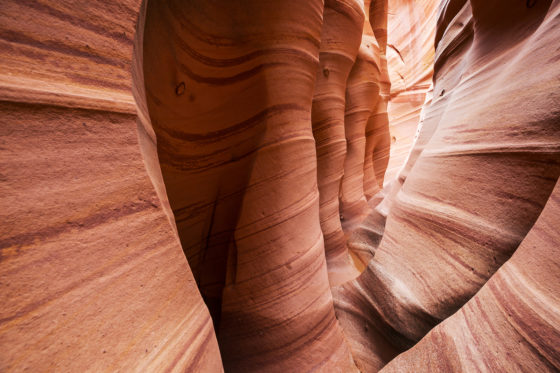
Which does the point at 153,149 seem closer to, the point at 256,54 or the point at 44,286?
the point at 44,286

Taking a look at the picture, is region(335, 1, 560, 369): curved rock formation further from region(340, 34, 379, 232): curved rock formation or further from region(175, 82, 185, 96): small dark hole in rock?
region(340, 34, 379, 232): curved rock formation

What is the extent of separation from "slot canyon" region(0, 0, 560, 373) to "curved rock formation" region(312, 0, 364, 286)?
0.05 meters

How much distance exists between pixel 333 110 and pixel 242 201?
1389 mm

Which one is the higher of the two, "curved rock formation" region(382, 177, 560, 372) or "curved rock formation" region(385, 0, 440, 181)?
"curved rock formation" region(385, 0, 440, 181)

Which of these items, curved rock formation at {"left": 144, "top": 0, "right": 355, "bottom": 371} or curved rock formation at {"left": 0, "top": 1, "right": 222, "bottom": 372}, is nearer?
curved rock formation at {"left": 0, "top": 1, "right": 222, "bottom": 372}

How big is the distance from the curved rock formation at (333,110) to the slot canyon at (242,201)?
0.05 m

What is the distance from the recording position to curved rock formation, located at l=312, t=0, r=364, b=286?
189cm

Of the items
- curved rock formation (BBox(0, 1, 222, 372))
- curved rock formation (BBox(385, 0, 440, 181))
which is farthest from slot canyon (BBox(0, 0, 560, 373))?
curved rock formation (BBox(385, 0, 440, 181))

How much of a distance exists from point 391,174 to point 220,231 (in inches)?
184

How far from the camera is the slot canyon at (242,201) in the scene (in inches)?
14.7

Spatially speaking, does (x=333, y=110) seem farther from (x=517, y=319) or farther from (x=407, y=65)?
(x=407, y=65)

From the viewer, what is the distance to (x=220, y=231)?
4.11ft

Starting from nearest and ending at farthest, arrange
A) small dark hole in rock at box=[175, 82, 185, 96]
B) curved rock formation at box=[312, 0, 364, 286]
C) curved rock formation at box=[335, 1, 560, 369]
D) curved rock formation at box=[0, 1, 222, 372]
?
curved rock formation at box=[0, 1, 222, 372]
curved rock formation at box=[335, 1, 560, 369]
small dark hole in rock at box=[175, 82, 185, 96]
curved rock formation at box=[312, 0, 364, 286]

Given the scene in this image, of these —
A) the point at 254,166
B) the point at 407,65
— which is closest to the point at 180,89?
the point at 254,166
